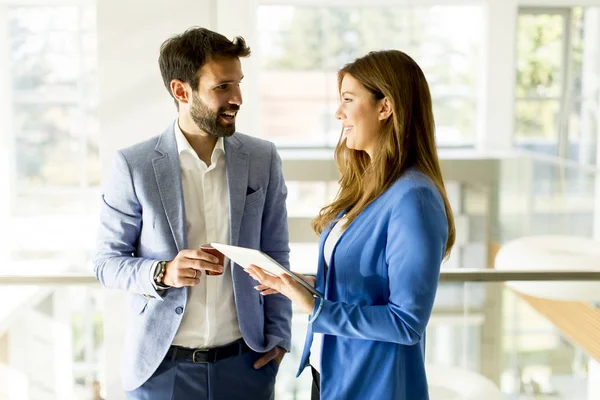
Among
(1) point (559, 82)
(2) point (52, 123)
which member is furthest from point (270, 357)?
(2) point (52, 123)

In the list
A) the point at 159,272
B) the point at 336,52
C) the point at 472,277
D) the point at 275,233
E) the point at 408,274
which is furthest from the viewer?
the point at 336,52

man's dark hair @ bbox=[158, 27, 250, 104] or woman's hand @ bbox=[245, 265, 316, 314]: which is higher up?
man's dark hair @ bbox=[158, 27, 250, 104]

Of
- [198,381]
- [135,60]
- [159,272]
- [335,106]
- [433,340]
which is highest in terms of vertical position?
[335,106]

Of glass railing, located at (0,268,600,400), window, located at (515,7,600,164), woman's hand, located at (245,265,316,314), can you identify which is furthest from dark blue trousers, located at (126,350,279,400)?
window, located at (515,7,600,164)

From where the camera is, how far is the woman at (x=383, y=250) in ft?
4.64

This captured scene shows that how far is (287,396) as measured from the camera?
2.32 m

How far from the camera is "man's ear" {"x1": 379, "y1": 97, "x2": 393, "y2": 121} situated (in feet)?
4.97

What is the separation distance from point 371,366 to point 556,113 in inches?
358

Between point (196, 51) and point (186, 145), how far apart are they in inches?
8.9

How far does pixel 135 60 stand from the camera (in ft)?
8.55

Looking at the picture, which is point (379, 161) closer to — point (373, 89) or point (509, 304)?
point (373, 89)

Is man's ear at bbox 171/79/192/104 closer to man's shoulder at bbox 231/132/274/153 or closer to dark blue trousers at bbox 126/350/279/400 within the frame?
man's shoulder at bbox 231/132/274/153

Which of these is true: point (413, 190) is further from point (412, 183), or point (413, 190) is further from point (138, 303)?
point (138, 303)

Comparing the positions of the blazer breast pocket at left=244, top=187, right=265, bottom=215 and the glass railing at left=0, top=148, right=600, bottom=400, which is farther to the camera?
the glass railing at left=0, top=148, right=600, bottom=400
